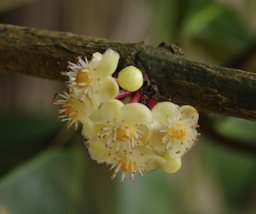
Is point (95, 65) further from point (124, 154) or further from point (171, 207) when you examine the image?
point (171, 207)

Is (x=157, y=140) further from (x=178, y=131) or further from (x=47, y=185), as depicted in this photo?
(x=47, y=185)

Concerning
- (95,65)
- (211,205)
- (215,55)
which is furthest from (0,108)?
(95,65)

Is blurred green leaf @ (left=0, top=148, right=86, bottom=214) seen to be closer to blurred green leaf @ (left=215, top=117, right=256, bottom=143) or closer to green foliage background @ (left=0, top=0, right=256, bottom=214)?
green foliage background @ (left=0, top=0, right=256, bottom=214)

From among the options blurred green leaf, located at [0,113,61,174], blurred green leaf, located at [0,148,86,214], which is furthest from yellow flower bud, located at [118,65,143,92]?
blurred green leaf, located at [0,113,61,174]

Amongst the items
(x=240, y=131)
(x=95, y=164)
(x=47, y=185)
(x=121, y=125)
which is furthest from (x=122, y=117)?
(x=240, y=131)

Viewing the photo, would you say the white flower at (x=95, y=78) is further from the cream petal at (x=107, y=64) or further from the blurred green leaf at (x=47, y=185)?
the blurred green leaf at (x=47, y=185)

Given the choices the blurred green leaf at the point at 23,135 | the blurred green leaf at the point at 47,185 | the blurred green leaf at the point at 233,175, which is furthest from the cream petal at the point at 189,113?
the blurred green leaf at the point at 233,175
